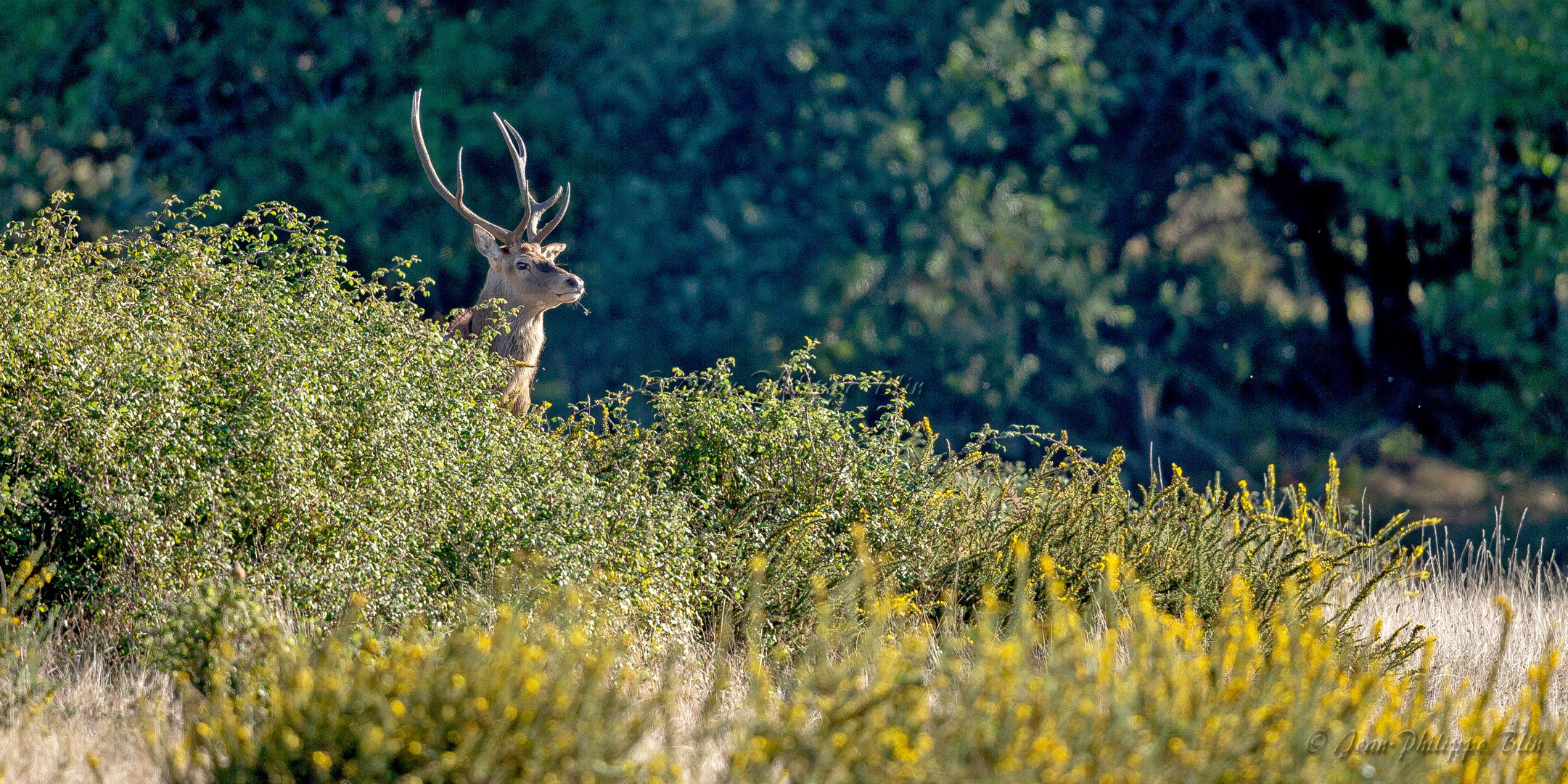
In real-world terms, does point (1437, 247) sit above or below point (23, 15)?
below

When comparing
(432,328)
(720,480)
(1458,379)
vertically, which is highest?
(1458,379)

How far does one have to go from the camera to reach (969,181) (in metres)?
12.2

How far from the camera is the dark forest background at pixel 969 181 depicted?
11.5m

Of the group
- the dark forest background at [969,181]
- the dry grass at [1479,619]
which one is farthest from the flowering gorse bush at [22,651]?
the dark forest background at [969,181]

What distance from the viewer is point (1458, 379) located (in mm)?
12172

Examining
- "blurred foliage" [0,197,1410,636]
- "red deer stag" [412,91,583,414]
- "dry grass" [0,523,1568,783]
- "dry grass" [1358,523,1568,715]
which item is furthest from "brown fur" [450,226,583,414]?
"dry grass" [1358,523,1568,715]

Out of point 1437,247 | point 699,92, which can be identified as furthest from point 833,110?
point 1437,247

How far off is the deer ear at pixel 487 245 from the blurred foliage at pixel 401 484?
8.18 feet

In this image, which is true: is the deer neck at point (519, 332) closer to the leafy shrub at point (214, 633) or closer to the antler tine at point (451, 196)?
the antler tine at point (451, 196)

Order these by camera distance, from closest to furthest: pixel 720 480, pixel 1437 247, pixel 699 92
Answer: pixel 720 480 < pixel 1437 247 < pixel 699 92

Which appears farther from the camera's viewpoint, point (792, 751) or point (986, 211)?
point (986, 211)

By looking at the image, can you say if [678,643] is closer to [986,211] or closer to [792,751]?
[792,751]

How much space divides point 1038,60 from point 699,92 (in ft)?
9.47

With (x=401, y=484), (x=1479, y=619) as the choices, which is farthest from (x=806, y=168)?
(x=401, y=484)
